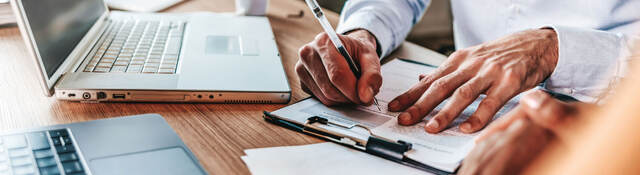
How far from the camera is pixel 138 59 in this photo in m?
0.75

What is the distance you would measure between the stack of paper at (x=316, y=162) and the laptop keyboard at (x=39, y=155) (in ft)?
0.58

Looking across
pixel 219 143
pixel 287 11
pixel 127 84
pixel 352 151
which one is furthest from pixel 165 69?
pixel 287 11

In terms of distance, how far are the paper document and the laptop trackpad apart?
6.8 inches

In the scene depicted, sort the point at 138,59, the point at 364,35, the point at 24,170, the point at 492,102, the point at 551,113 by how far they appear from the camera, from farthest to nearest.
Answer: the point at 364,35, the point at 138,59, the point at 492,102, the point at 24,170, the point at 551,113

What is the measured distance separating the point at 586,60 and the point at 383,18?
0.39 metres

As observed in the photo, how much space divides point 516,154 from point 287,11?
3.65ft

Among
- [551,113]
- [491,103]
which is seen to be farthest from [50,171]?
[491,103]

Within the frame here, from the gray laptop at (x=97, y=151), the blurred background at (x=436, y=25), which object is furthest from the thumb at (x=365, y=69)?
the blurred background at (x=436, y=25)

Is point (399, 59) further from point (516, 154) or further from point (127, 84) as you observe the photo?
point (516, 154)

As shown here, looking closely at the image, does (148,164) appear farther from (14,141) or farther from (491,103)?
(491,103)

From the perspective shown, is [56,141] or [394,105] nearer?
[56,141]

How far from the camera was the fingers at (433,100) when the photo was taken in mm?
620

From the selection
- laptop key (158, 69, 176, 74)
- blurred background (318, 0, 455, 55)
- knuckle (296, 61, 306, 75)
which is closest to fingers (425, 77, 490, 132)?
knuckle (296, 61, 306, 75)

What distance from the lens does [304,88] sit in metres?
0.75
